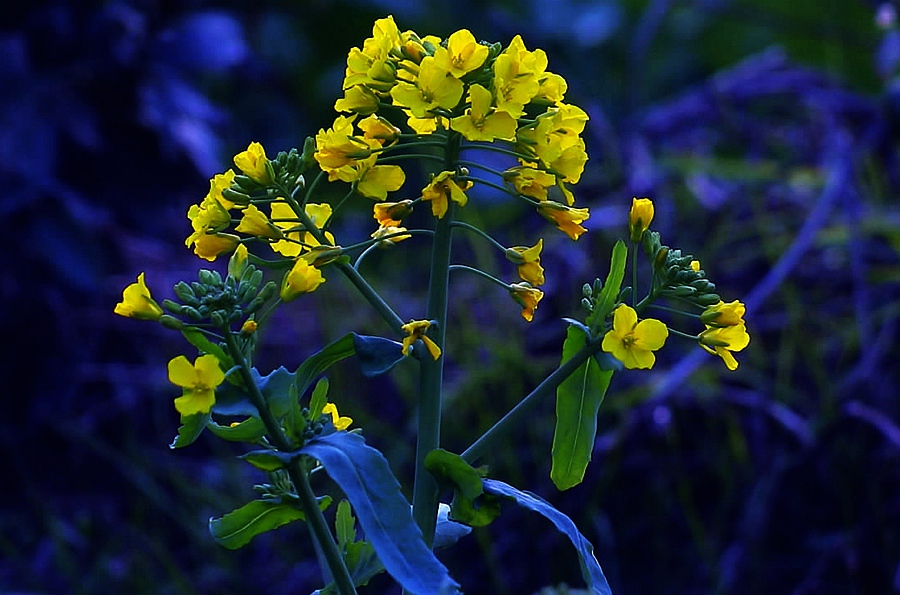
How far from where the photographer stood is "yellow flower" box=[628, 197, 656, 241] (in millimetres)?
938

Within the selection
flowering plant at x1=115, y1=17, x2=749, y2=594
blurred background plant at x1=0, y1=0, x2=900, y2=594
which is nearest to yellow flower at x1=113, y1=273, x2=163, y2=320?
flowering plant at x1=115, y1=17, x2=749, y2=594

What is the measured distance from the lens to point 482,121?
866 millimetres

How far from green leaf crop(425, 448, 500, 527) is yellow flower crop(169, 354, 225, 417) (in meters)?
0.20

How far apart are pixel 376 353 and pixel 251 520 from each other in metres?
0.22

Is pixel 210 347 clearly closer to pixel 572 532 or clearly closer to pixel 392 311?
pixel 392 311

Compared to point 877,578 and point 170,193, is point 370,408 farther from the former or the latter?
point 877,578

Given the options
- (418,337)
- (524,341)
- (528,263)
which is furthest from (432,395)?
(524,341)

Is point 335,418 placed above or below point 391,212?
below

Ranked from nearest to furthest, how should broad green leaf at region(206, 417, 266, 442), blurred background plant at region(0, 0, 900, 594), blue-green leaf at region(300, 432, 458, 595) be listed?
blue-green leaf at region(300, 432, 458, 595) → broad green leaf at region(206, 417, 266, 442) → blurred background plant at region(0, 0, 900, 594)

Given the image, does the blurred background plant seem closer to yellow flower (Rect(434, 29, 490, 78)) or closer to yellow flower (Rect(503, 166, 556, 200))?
yellow flower (Rect(503, 166, 556, 200))

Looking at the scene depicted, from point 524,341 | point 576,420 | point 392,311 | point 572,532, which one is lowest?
point 572,532

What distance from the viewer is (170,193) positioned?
322cm

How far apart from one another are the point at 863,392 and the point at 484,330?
1190 millimetres

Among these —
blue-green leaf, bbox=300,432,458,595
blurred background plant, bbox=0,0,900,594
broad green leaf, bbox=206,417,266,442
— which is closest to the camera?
blue-green leaf, bbox=300,432,458,595
